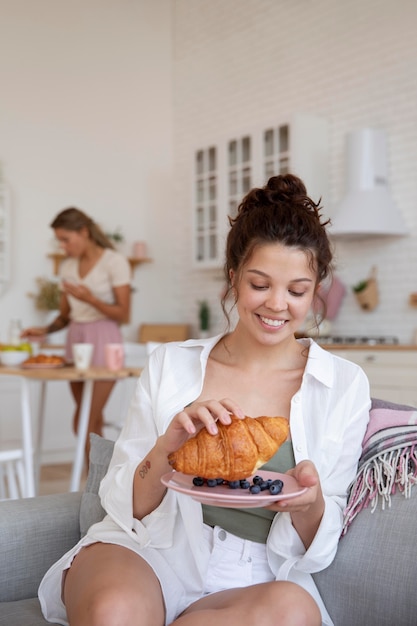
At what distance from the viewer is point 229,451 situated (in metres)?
1.38

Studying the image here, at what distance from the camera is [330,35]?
6.08 meters

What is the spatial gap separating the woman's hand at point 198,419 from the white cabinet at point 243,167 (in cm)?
443

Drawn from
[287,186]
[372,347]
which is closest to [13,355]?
[372,347]

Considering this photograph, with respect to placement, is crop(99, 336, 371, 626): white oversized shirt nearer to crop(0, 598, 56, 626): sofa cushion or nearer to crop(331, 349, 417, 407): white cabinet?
crop(0, 598, 56, 626): sofa cushion

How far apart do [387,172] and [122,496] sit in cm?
430

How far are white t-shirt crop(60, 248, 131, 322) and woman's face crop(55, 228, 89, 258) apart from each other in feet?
0.41

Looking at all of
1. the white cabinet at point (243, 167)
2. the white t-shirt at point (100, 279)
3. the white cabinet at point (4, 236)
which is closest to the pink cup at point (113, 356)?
the white t-shirt at point (100, 279)

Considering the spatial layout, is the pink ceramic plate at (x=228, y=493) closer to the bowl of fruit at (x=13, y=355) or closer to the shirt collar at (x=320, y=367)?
the shirt collar at (x=320, y=367)

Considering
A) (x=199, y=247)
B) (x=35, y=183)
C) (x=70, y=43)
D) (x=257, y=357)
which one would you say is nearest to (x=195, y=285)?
(x=199, y=247)

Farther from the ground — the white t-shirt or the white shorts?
the white t-shirt

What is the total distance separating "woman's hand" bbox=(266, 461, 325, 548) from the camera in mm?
1393

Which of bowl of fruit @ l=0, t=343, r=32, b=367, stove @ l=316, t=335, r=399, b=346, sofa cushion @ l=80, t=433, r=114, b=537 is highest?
bowl of fruit @ l=0, t=343, r=32, b=367

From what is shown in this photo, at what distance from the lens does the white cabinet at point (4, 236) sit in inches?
257

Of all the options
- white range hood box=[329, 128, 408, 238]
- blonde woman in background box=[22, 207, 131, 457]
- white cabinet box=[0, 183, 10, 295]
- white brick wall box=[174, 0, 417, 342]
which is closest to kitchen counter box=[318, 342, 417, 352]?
white brick wall box=[174, 0, 417, 342]
